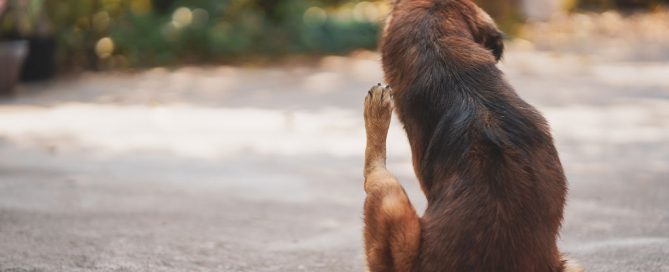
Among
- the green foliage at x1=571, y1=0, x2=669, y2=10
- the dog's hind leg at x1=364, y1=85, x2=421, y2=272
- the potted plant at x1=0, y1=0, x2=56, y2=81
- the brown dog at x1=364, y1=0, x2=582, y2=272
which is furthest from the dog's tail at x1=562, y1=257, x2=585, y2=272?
the green foliage at x1=571, y1=0, x2=669, y2=10

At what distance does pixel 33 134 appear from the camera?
30.1 ft

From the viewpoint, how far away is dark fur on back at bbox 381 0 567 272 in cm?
335

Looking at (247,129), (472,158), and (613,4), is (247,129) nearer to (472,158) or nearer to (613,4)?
(472,158)

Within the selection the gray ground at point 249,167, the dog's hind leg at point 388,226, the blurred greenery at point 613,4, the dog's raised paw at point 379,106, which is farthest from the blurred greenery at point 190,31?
the dog's hind leg at point 388,226

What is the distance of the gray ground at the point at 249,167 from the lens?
17.4 ft

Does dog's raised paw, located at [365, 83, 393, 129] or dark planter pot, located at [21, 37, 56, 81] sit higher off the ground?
dark planter pot, located at [21, 37, 56, 81]

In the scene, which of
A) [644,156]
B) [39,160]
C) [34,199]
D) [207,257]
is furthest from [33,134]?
[644,156]

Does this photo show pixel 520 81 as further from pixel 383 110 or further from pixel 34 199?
pixel 383 110

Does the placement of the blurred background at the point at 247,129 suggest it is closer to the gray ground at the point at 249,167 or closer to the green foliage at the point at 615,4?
the gray ground at the point at 249,167

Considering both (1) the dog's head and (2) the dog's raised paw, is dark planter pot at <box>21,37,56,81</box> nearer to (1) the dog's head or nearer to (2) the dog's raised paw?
(1) the dog's head

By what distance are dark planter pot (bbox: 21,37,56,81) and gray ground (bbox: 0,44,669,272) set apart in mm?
381

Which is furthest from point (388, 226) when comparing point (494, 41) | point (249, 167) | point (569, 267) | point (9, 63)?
point (9, 63)

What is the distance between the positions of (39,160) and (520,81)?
229 inches

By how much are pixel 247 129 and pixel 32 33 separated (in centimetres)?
480
